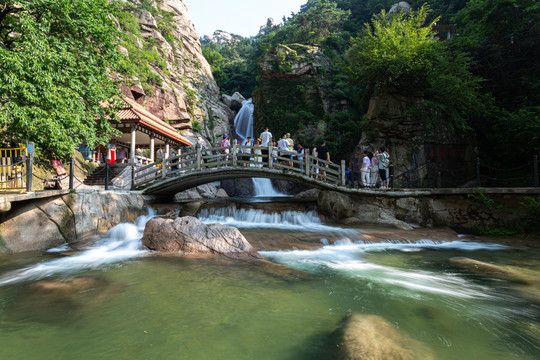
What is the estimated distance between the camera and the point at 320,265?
6422mm

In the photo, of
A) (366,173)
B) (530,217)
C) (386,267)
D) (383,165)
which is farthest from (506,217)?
(386,267)

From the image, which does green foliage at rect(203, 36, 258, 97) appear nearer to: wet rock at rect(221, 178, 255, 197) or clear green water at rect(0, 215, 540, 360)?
wet rock at rect(221, 178, 255, 197)

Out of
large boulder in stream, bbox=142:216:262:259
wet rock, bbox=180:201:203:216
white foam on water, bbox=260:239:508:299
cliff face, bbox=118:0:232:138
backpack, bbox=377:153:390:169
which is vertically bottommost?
white foam on water, bbox=260:239:508:299

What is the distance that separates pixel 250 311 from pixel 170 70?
112 ft

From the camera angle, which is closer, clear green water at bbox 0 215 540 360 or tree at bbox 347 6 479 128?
clear green water at bbox 0 215 540 360

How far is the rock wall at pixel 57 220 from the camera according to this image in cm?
778

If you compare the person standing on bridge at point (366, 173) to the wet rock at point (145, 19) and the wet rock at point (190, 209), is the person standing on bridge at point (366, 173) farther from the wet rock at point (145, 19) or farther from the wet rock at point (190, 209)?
the wet rock at point (145, 19)

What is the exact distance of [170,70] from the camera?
32219 millimetres

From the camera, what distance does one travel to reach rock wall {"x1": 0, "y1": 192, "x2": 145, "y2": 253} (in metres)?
7.78

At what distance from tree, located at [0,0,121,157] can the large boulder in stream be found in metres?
4.80

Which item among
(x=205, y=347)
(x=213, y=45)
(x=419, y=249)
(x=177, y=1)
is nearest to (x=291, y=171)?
(x=419, y=249)

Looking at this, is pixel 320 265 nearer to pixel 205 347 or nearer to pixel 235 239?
pixel 235 239

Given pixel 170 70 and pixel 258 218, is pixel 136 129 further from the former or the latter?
pixel 170 70

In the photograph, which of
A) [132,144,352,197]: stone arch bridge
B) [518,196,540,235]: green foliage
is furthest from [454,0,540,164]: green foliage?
[132,144,352,197]: stone arch bridge
